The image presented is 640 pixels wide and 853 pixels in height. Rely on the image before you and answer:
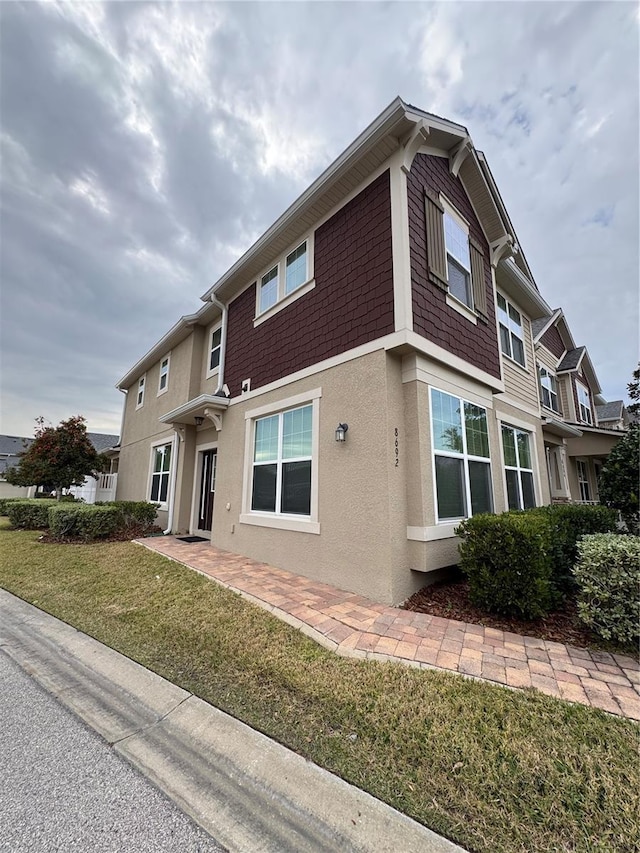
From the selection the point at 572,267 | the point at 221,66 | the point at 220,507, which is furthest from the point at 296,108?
the point at 572,267

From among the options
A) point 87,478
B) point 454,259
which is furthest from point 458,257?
point 87,478

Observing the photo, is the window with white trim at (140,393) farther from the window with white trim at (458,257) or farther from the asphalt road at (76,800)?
the asphalt road at (76,800)

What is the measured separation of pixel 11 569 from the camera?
22.5 feet

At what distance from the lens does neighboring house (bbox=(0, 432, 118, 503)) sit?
16.0 metres

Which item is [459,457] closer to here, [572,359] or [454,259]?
[454,259]

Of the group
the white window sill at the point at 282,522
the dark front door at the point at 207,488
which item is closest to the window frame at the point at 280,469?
the white window sill at the point at 282,522

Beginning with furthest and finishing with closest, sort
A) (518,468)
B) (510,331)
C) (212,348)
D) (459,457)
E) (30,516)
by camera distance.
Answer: (30,516) → (212,348) → (510,331) → (518,468) → (459,457)

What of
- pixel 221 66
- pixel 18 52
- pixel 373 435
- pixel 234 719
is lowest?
pixel 234 719

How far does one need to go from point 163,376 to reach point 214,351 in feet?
11.7

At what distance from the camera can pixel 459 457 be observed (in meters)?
5.97

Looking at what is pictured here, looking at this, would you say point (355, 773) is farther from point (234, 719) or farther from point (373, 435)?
point (373, 435)

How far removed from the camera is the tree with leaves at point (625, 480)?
7031 millimetres

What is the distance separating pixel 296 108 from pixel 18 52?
20.0ft

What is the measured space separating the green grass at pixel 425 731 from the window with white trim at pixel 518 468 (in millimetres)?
5430
